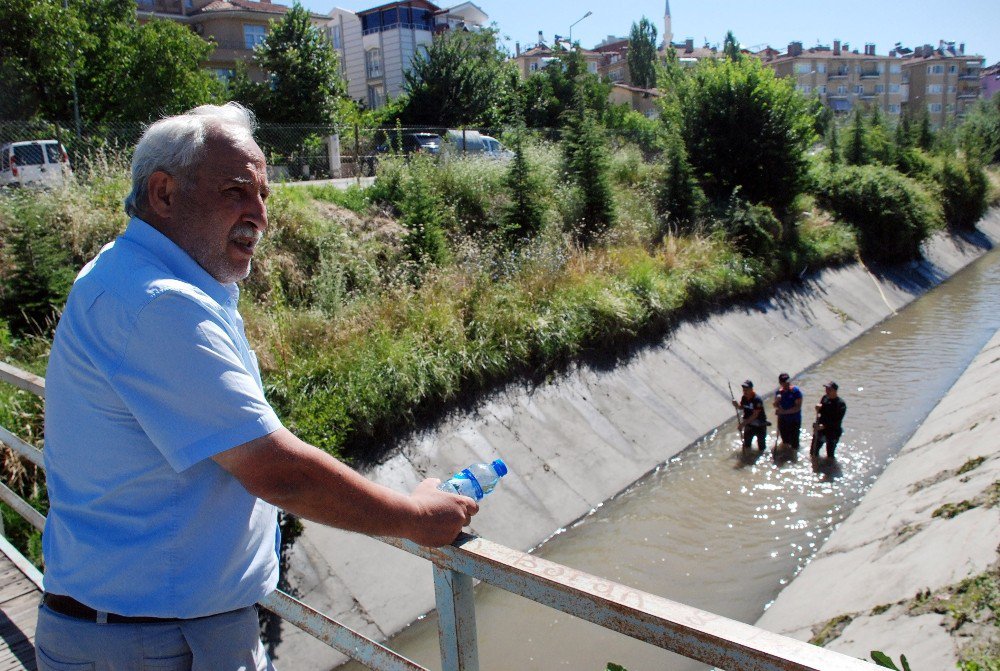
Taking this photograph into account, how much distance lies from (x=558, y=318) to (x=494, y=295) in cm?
110

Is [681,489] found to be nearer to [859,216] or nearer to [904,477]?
[904,477]

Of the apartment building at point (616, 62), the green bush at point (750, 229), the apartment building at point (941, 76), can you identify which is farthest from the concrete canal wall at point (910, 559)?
the apartment building at point (941, 76)

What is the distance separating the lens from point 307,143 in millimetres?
20281

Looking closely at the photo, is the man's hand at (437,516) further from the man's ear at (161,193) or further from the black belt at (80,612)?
the man's ear at (161,193)

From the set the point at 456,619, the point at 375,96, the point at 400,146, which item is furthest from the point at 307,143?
the point at 375,96

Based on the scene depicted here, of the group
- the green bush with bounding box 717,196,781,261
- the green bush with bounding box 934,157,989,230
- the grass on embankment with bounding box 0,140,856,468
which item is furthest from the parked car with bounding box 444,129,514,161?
the green bush with bounding box 934,157,989,230

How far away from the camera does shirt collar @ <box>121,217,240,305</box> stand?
1744mm

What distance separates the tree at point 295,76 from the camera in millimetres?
31406

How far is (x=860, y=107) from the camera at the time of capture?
107 ft

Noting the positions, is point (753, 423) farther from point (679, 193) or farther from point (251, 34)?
point (251, 34)

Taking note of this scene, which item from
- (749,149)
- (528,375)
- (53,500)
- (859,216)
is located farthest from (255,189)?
(859,216)

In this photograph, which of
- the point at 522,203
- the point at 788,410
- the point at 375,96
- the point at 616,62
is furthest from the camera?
the point at 616,62

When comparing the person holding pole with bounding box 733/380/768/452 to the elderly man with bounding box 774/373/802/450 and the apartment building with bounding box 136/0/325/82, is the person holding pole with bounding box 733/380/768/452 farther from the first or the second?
the apartment building with bounding box 136/0/325/82

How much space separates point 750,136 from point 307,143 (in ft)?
40.9
